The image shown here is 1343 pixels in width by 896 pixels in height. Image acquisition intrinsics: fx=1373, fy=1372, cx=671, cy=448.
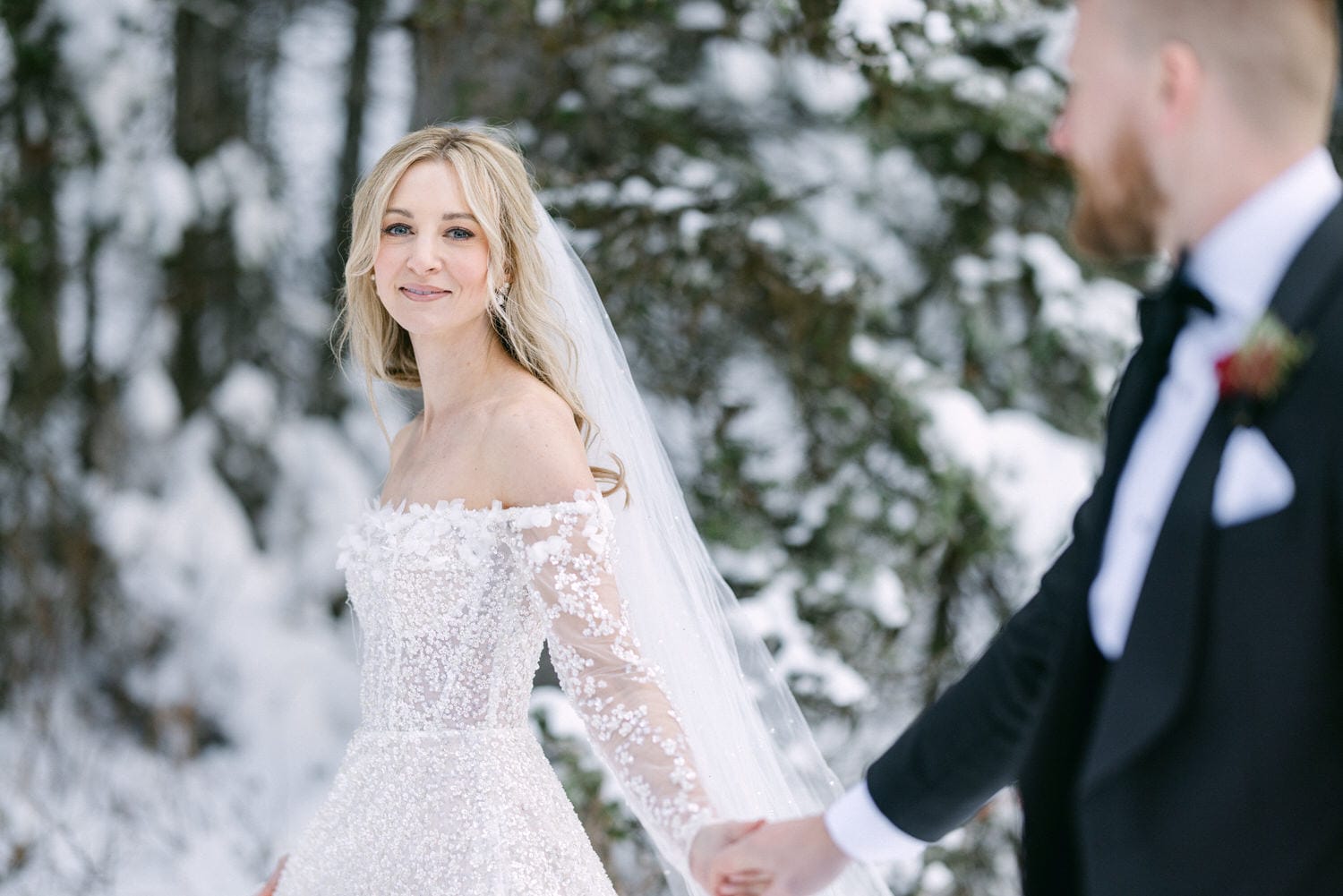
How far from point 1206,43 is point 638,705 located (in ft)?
4.71

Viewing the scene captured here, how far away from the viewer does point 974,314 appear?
219 inches

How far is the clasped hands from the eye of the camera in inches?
80.4

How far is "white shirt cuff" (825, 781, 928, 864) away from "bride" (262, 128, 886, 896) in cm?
25

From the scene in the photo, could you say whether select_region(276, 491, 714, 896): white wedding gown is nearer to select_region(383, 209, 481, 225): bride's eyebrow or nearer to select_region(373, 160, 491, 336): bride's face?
select_region(373, 160, 491, 336): bride's face

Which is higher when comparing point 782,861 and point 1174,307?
point 1174,307

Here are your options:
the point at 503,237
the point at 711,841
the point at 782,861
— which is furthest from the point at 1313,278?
the point at 503,237

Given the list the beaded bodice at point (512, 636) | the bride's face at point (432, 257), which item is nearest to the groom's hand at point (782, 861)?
the beaded bodice at point (512, 636)

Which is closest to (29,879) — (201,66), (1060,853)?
(201,66)

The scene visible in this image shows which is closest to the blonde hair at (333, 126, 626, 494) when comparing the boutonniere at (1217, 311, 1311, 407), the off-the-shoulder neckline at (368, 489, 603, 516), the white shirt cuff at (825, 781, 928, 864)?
the off-the-shoulder neckline at (368, 489, 603, 516)

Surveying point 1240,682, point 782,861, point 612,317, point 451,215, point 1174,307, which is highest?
point 1174,307

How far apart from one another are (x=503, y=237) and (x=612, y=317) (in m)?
2.52

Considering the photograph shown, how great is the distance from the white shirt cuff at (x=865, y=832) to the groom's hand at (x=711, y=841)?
0.22 metres

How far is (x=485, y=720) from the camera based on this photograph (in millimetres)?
2449

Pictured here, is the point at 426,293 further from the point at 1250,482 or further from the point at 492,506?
the point at 1250,482
